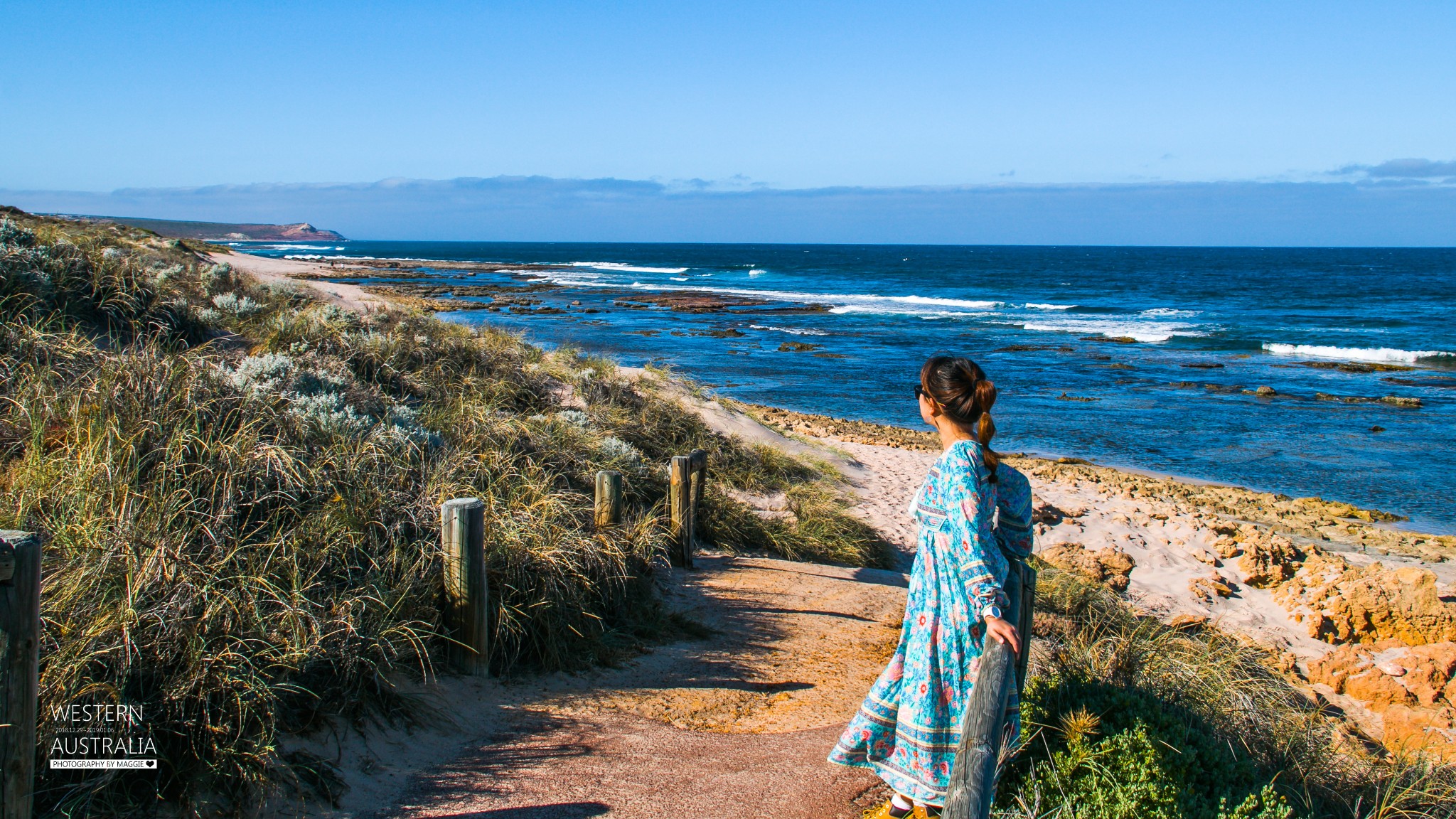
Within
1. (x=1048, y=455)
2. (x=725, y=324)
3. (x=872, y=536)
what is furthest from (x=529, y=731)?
(x=725, y=324)

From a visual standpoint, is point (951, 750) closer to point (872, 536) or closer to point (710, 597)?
point (710, 597)

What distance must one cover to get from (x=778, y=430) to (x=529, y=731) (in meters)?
10.4

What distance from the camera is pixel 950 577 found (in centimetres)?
323

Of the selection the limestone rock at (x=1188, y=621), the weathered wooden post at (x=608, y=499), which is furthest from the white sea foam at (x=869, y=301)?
the weathered wooden post at (x=608, y=499)

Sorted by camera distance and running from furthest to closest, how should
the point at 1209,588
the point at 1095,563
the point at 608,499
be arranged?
1. the point at 1095,563
2. the point at 1209,588
3. the point at 608,499

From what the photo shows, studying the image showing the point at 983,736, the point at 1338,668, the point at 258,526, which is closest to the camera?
the point at 983,736

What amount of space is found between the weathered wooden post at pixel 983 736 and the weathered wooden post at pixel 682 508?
4106mm

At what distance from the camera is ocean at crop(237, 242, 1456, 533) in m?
15.5

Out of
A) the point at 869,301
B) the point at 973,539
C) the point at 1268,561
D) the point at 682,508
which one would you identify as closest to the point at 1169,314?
the point at 869,301

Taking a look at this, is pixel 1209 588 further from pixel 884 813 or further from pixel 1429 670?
pixel 884 813

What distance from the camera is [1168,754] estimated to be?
3379 millimetres

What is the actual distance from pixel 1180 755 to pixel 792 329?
32414 millimetres

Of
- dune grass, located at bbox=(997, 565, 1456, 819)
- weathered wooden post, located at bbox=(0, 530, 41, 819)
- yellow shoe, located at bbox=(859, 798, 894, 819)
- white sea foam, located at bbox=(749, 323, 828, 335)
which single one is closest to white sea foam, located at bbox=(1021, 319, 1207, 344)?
white sea foam, located at bbox=(749, 323, 828, 335)

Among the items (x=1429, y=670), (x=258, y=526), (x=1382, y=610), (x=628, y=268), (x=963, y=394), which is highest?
(x=628, y=268)
